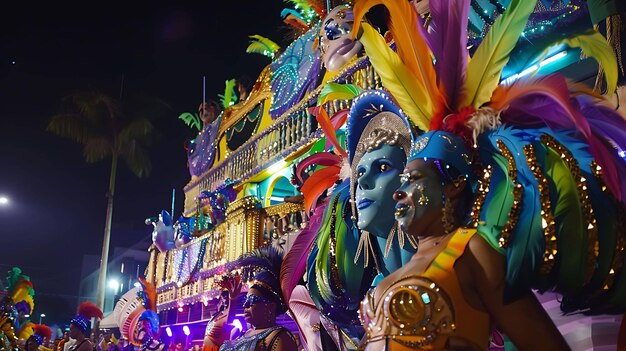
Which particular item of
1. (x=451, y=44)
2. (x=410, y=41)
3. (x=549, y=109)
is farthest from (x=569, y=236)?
(x=410, y=41)

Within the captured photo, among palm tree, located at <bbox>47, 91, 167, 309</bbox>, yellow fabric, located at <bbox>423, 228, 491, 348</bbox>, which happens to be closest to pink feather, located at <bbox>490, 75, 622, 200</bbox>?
yellow fabric, located at <bbox>423, 228, 491, 348</bbox>

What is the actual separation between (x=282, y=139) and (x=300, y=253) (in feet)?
19.1

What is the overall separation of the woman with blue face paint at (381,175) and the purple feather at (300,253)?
1.82 ft

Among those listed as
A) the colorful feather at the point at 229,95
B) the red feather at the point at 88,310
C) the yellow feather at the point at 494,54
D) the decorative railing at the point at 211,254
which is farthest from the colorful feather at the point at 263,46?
the yellow feather at the point at 494,54

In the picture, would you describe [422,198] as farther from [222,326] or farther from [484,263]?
[222,326]

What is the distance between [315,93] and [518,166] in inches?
245

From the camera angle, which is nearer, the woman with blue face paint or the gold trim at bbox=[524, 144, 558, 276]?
the gold trim at bbox=[524, 144, 558, 276]

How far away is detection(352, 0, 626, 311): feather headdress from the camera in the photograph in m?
1.67

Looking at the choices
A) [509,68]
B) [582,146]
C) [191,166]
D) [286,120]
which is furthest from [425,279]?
[191,166]

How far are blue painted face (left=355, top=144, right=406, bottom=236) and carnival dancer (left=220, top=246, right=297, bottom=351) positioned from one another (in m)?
1.30

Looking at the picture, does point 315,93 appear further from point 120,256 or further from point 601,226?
point 120,256

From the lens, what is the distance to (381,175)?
8.09 ft

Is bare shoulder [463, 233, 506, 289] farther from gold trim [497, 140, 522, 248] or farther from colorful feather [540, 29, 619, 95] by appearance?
colorful feather [540, 29, 619, 95]

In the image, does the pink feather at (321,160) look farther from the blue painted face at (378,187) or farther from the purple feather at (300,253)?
the blue painted face at (378,187)
